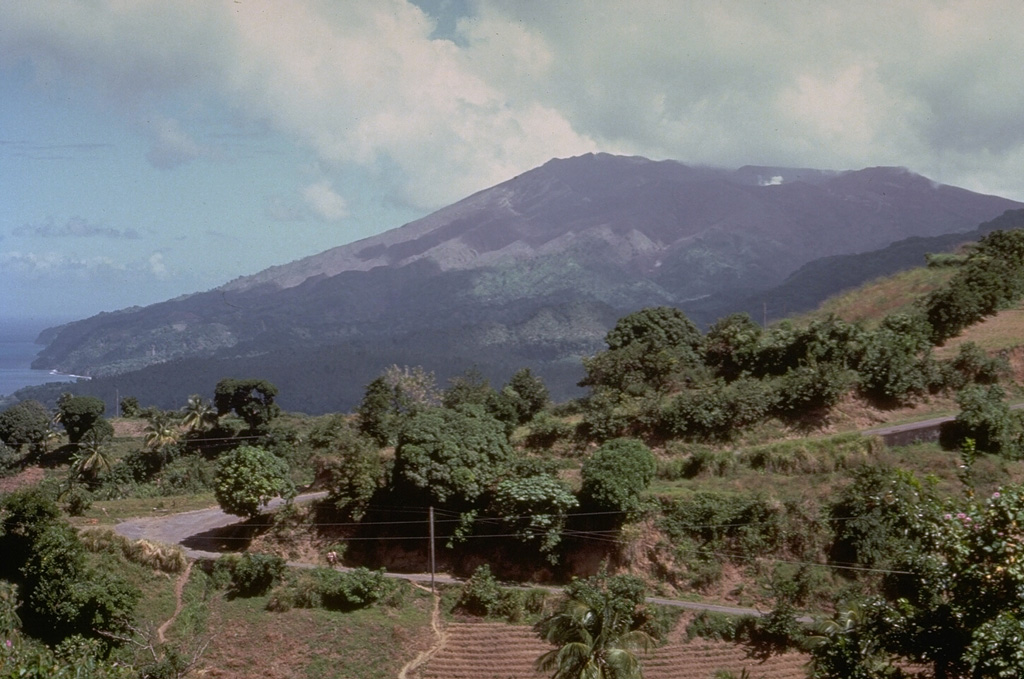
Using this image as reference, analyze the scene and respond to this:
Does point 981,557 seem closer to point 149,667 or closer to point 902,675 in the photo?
point 902,675

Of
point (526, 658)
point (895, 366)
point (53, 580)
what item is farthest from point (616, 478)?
point (53, 580)

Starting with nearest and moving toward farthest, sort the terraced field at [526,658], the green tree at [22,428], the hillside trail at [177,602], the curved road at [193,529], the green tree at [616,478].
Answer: the terraced field at [526,658] → the hillside trail at [177,602] → the green tree at [616,478] → the curved road at [193,529] → the green tree at [22,428]

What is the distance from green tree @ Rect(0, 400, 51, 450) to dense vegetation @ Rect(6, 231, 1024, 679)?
12.2 m

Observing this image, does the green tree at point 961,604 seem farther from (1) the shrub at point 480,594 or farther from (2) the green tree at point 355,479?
(2) the green tree at point 355,479

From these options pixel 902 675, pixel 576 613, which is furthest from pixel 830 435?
pixel 902 675

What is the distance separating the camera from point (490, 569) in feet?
97.2

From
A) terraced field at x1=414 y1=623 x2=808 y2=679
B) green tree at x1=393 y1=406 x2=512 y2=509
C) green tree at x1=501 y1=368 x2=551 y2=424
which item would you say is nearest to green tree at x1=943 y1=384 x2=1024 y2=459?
terraced field at x1=414 y1=623 x2=808 y2=679

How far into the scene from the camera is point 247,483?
32375 mm

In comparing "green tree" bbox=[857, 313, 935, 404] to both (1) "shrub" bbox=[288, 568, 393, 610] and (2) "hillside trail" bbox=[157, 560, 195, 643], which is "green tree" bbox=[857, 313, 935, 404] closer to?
(1) "shrub" bbox=[288, 568, 393, 610]

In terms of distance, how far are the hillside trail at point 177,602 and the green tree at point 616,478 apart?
46.1 feet

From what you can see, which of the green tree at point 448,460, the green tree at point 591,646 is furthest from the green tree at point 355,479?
the green tree at point 591,646

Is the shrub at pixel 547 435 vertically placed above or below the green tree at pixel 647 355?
below

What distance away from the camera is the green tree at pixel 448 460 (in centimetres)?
2998

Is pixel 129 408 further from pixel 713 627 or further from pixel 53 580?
pixel 713 627
